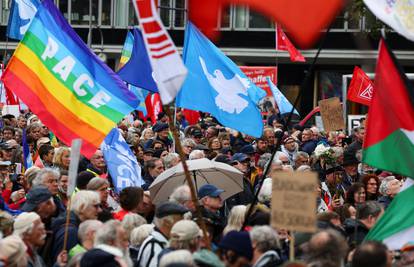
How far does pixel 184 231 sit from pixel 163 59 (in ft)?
4.29

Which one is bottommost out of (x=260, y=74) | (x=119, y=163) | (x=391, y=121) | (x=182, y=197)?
(x=260, y=74)

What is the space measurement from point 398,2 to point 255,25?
128 feet

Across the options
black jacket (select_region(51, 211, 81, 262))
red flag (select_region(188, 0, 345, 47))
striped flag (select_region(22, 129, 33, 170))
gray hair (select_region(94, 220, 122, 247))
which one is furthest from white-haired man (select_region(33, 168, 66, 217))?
striped flag (select_region(22, 129, 33, 170))

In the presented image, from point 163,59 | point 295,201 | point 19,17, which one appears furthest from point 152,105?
point 295,201

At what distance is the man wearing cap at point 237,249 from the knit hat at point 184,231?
2.38 ft

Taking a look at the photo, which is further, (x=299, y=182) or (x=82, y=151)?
(x=82, y=151)

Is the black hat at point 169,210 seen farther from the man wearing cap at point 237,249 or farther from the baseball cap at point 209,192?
the man wearing cap at point 237,249

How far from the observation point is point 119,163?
13.6 meters

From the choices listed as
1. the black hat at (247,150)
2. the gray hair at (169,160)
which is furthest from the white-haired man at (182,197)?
the black hat at (247,150)

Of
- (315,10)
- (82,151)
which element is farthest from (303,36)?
(82,151)

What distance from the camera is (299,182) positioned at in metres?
7.82

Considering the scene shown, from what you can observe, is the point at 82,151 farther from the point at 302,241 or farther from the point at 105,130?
the point at 302,241

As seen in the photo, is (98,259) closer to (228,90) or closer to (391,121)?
(391,121)

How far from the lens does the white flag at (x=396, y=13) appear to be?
389 inches
